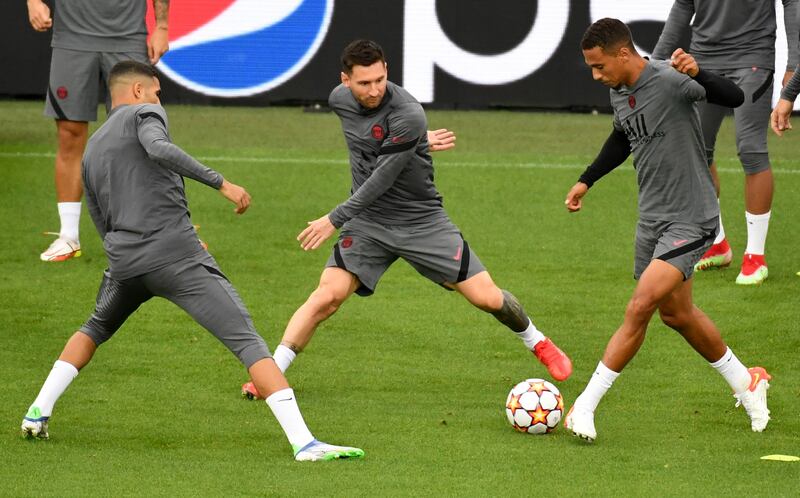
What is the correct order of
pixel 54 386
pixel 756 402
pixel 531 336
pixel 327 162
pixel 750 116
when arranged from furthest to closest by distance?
1. pixel 327 162
2. pixel 750 116
3. pixel 531 336
4. pixel 756 402
5. pixel 54 386

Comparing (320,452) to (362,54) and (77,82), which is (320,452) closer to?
(362,54)

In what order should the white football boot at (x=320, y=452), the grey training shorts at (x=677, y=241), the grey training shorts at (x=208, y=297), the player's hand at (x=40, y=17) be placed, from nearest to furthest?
the white football boot at (x=320, y=452) → the grey training shorts at (x=208, y=297) → the grey training shorts at (x=677, y=241) → the player's hand at (x=40, y=17)

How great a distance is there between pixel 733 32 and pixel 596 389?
4.14 meters

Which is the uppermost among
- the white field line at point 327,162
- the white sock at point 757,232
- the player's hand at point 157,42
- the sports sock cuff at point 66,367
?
the player's hand at point 157,42

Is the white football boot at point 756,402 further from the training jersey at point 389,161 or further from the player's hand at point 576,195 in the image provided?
the training jersey at point 389,161

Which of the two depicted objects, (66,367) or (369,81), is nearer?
(66,367)

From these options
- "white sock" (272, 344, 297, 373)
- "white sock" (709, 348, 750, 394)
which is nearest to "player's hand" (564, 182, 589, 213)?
"white sock" (709, 348, 750, 394)

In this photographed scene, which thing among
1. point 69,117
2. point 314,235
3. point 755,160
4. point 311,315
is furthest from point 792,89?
point 69,117

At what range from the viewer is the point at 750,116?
9.72 m

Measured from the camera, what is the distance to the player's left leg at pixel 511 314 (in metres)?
7.49

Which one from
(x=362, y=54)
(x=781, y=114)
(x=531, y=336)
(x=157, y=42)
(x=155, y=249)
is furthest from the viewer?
(x=157, y=42)

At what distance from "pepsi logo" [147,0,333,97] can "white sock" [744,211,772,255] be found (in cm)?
879

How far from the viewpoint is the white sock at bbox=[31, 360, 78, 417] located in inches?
250

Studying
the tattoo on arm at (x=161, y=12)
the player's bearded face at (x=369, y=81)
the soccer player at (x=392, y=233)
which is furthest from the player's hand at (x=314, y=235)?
the tattoo on arm at (x=161, y=12)
